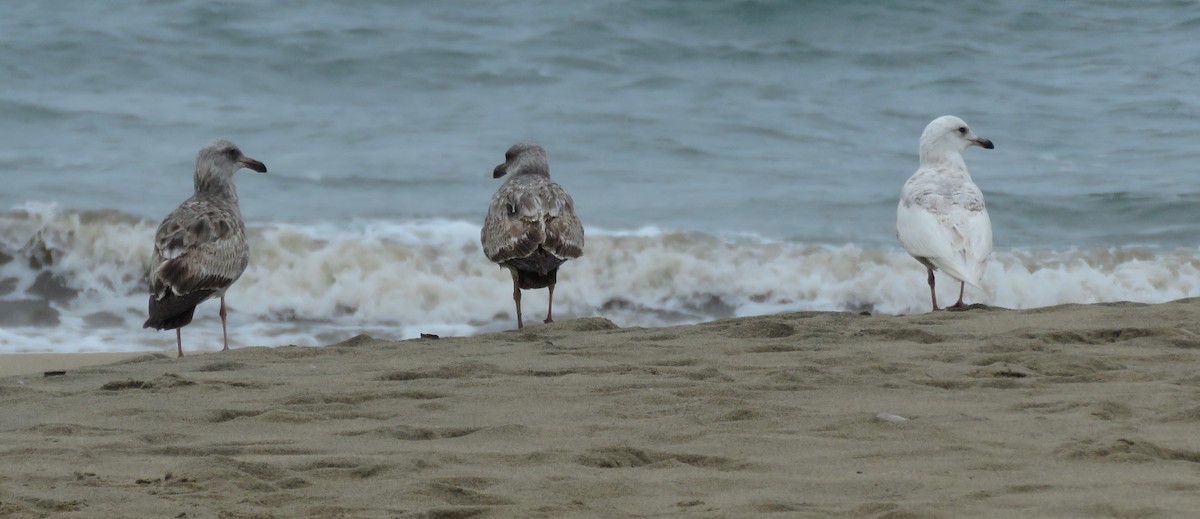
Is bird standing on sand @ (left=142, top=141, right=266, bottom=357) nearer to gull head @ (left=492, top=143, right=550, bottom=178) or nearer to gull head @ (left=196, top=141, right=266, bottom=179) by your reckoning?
gull head @ (left=196, top=141, right=266, bottom=179)

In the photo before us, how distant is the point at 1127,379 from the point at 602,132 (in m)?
10.6

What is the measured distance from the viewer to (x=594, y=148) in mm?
14875

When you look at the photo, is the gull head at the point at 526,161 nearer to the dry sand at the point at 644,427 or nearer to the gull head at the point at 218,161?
the gull head at the point at 218,161

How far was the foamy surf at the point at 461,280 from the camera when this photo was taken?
9531mm

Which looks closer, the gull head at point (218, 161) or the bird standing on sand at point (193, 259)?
the bird standing on sand at point (193, 259)

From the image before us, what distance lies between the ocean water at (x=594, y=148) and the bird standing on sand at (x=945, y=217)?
137 cm

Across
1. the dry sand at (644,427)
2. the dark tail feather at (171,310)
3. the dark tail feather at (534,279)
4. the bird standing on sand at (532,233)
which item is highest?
the bird standing on sand at (532,233)

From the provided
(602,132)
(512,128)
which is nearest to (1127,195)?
(602,132)

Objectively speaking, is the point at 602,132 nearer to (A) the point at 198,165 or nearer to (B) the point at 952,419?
(A) the point at 198,165

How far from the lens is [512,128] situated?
15695 millimetres

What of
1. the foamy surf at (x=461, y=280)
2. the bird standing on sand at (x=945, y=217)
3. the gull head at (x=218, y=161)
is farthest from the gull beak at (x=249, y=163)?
the bird standing on sand at (x=945, y=217)

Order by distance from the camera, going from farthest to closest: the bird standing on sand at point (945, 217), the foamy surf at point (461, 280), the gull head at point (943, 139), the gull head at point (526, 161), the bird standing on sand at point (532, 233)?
the foamy surf at point (461, 280) → the gull head at point (526, 161) → the gull head at point (943, 139) → the bird standing on sand at point (532, 233) → the bird standing on sand at point (945, 217)

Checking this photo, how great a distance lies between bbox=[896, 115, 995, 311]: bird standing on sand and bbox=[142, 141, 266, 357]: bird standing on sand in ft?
12.4

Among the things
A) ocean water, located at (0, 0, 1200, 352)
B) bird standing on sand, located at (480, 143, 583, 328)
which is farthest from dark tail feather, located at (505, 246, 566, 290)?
ocean water, located at (0, 0, 1200, 352)
